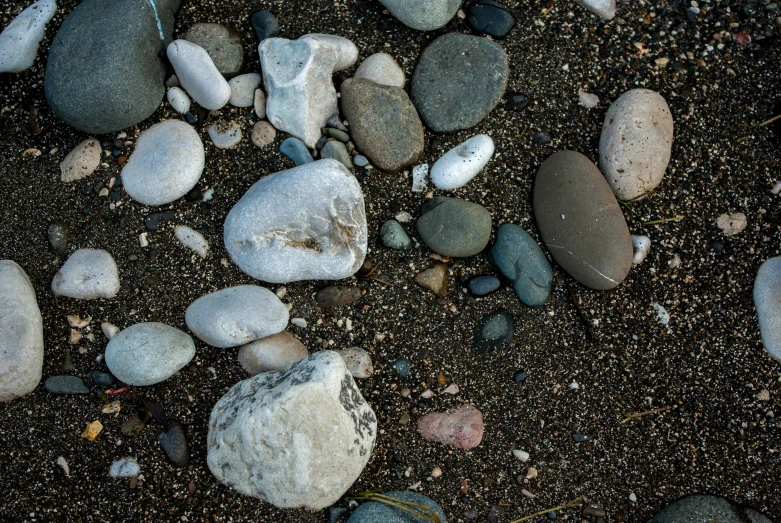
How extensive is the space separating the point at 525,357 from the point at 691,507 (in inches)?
36.4

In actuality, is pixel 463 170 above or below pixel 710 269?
above

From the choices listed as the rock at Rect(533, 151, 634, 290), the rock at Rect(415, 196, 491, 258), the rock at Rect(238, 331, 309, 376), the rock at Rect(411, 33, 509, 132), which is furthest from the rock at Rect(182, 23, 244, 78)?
the rock at Rect(533, 151, 634, 290)

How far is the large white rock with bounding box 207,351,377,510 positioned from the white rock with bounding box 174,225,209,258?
25.5 inches

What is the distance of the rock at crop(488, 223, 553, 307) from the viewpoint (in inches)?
95.4

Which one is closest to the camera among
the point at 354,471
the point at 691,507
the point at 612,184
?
the point at 354,471

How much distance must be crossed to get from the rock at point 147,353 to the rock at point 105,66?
3.01 ft

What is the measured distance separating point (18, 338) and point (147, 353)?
0.54 metres

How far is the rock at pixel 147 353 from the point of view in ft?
7.50

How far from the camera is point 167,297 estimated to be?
2.43 m

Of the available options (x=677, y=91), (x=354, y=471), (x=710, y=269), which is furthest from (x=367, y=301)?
(x=677, y=91)

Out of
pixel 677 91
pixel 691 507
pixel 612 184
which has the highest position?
pixel 677 91

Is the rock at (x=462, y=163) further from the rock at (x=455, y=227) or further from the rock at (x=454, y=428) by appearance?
the rock at (x=454, y=428)

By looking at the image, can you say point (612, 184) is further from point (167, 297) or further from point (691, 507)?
point (167, 297)

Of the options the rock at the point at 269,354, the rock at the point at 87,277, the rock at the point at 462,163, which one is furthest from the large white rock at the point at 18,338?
the rock at the point at 462,163
